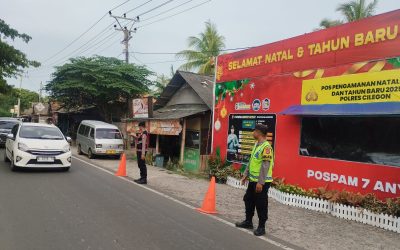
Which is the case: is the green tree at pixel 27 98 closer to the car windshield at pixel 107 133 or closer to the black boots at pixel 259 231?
the car windshield at pixel 107 133

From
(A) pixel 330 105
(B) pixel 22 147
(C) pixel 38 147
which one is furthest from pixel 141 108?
(A) pixel 330 105

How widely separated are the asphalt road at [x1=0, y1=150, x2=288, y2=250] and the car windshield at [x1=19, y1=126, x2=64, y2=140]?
2679 mm

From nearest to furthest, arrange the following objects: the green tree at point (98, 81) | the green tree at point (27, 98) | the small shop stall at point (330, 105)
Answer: the small shop stall at point (330, 105)
the green tree at point (98, 81)
the green tree at point (27, 98)

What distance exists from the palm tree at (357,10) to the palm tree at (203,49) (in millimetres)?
9664

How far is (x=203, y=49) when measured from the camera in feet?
104

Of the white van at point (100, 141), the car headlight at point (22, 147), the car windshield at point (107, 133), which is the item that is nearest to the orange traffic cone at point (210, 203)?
the car headlight at point (22, 147)

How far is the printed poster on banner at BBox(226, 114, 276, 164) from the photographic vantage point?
1232 cm

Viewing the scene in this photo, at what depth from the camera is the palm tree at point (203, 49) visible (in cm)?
3086

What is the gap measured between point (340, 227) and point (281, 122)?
4183mm

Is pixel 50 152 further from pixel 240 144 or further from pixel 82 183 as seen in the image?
pixel 240 144

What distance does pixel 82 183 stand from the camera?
10.9 m

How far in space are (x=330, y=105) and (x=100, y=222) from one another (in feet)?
20.2

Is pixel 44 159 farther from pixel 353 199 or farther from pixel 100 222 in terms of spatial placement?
pixel 353 199

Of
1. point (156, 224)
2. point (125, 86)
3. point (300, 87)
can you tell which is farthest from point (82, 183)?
point (125, 86)
